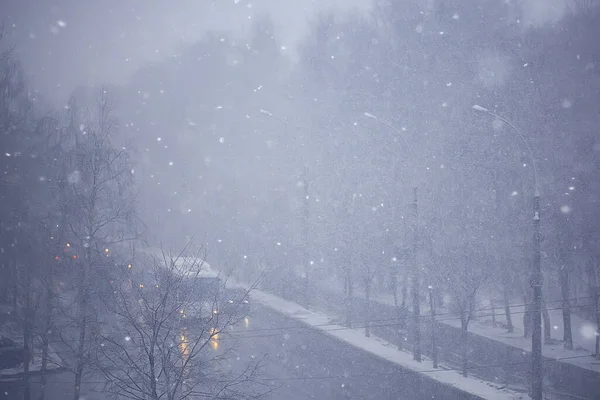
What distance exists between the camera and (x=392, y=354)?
1529cm

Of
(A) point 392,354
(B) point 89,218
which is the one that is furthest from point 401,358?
(B) point 89,218

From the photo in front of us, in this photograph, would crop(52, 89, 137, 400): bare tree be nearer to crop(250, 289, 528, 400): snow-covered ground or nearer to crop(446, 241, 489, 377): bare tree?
crop(250, 289, 528, 400): snow-covered ground

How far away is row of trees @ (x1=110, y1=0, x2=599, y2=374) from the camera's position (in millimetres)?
18031

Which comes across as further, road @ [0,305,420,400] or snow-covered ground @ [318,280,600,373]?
snow-covered ground @ [318,280,600,373]

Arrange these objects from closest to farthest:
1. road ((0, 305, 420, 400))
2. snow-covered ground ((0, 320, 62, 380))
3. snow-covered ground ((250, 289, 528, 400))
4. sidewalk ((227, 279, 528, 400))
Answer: sidewalk ((227, 279, 528, 400)) → snow-covered ground ((250, 289, 528, 400)) → road ((0, 305, 420, 400)) → snow-covered ground ((0, 320, 62, 380))

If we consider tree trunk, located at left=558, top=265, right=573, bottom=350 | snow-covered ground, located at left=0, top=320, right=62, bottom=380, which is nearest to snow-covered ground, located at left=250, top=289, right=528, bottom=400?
tree trunk, located at left=558, top=265, right=573, bottom=350

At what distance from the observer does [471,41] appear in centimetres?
2386

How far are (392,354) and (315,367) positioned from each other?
119 inches

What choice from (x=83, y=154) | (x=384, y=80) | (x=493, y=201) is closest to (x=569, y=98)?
(x=493, y=201)

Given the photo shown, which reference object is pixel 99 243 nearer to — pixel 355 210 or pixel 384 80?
pixel 355 210

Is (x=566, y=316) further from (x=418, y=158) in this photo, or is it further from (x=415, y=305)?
(x=418, y=158)

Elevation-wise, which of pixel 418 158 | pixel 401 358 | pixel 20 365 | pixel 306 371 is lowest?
pixel 306 371

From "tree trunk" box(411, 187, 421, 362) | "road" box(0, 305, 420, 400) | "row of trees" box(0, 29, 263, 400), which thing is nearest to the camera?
"row of trees" box(0, 29, 263, 400)

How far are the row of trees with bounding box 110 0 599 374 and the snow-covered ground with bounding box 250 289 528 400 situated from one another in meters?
2.21
